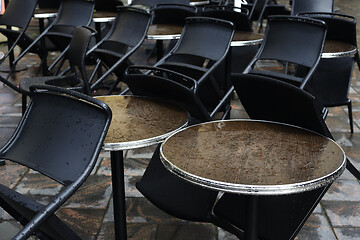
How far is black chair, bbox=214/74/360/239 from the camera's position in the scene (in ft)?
6.73

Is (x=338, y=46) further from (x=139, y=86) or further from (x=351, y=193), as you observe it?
(x=139, y=86)

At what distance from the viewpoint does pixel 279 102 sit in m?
2.20

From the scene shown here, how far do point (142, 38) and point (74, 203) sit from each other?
151 cm

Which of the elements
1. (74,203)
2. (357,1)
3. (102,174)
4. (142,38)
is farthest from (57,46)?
(357,1)

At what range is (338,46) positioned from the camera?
389cm

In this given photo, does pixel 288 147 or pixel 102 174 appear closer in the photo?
pixel 288 147

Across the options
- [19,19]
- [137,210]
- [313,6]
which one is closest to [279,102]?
[137,210]

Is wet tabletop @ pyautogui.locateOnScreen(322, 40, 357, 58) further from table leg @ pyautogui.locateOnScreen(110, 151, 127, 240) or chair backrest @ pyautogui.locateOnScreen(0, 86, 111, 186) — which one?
chair backrest @ pyautogui.locateOnScreen(0, 86, 111, 186)

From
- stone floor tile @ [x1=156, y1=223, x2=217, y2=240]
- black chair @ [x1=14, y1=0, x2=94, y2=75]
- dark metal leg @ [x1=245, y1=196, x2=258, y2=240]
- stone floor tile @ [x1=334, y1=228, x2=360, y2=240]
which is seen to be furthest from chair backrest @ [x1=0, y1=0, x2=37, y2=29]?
dark metal leg @ [x1=245, y1=196, x2=258, y2=240]

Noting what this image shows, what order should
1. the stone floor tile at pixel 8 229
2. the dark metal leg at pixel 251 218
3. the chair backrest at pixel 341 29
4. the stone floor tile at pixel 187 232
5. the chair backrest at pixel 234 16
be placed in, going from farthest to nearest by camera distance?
the chair backrest at pixel 234 16
the chair backrest at pixel 341 29
the stone floor tile at pixel 187 232
the stone floor tile at pixel 8 229
the dark metal leg at pixel 251 218

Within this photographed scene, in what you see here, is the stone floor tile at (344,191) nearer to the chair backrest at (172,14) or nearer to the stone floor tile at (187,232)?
the stone floor tile at (187,232)

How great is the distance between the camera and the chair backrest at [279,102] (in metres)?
2.05

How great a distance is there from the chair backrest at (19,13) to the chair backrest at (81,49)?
1682mm

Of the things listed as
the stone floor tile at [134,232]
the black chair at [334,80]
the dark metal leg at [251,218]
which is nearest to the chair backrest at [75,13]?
the black chair at [334,80]
